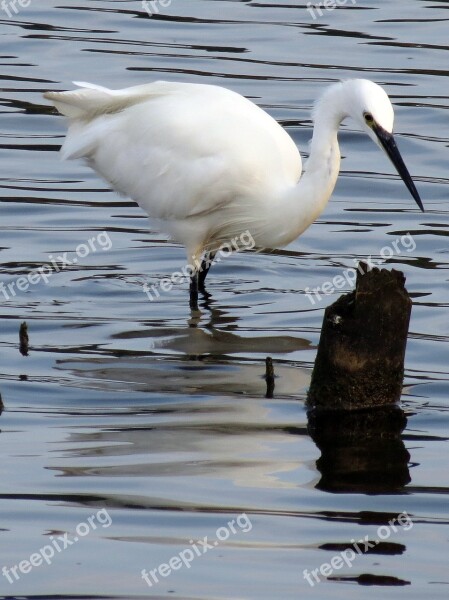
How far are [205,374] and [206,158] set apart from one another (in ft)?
6.41

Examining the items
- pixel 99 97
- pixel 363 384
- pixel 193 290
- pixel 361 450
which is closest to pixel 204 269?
pixel 193 290

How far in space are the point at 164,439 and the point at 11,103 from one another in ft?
27.1

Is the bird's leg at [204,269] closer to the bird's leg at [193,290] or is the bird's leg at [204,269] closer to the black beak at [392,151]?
the bird's leg at [193,290]

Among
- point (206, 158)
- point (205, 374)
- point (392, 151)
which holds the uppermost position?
point (392, 151)

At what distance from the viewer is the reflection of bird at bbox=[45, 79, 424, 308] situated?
9.37 m

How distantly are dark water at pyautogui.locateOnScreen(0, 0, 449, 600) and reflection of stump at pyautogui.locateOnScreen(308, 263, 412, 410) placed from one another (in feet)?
0.73

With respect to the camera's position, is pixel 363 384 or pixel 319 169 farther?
pixel 319 169

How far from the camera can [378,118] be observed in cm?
872

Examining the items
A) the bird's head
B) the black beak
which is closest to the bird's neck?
the bird's head

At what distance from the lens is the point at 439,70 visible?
15.7m

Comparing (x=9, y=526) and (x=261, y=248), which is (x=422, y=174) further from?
(x=9, y=526)

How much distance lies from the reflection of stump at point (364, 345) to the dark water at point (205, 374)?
0.22m

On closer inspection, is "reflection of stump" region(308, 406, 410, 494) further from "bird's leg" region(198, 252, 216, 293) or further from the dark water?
"bird's leg" region(198, 252, 216, 293)

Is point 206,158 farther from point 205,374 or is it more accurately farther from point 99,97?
point 205,374
